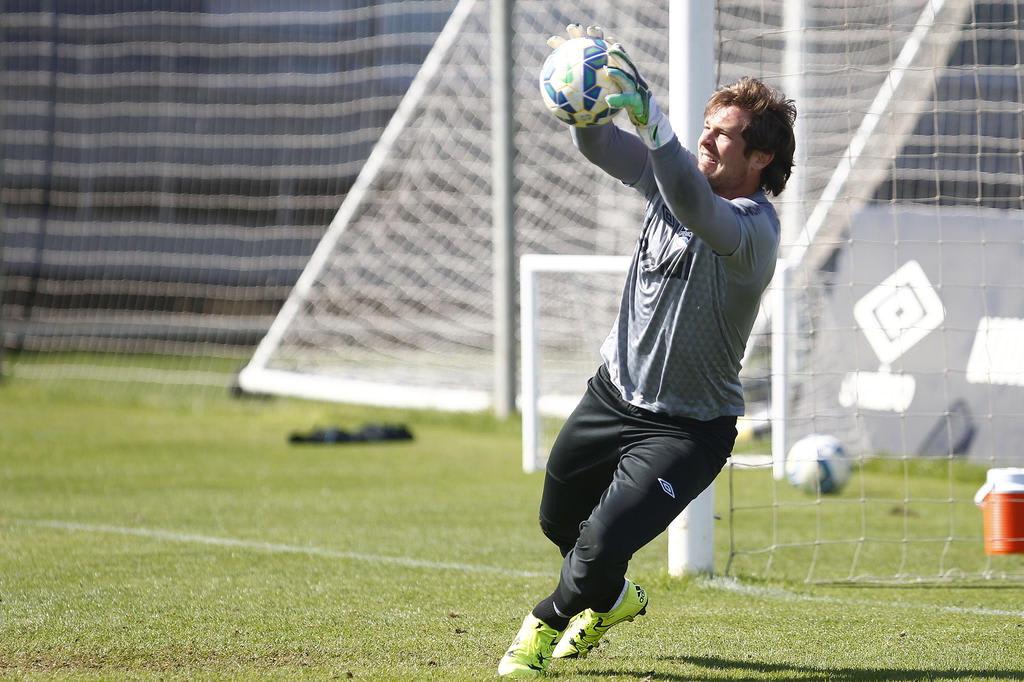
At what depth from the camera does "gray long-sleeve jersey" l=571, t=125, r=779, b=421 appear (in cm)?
396

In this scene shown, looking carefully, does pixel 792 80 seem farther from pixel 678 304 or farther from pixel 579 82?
pixel 579 82

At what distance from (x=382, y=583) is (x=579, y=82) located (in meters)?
2.67

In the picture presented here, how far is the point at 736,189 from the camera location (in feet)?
13.4

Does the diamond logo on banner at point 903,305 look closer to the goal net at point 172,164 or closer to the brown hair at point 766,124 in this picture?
the brown hair at point 766,124

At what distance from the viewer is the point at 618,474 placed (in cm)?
412

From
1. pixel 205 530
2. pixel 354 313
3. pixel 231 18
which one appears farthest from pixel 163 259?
pixel 205 530

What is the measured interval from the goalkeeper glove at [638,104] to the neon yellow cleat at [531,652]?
1470mm

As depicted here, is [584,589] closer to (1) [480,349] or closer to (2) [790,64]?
(2) [790,64]

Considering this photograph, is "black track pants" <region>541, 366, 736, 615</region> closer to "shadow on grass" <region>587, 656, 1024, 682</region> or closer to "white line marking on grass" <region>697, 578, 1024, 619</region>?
"shadow on grass" <region>587, 656, 1024, 682</region>

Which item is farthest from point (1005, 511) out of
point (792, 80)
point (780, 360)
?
point (792, 80)

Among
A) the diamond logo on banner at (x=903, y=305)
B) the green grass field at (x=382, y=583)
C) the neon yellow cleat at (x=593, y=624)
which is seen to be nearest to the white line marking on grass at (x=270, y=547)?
the green grass field at (x=382, y=583)

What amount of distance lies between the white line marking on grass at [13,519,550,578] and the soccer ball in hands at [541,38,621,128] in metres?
2.66

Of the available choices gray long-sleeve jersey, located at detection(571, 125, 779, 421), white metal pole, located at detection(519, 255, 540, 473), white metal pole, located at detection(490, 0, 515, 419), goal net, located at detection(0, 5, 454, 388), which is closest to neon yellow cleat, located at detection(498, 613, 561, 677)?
gray long-sleeve jersey, located at detection(571, 125, 779, 421)

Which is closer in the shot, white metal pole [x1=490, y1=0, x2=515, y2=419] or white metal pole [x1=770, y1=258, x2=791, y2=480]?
white metal pole [x1=770, y1=258, x2=791, y2=480]
